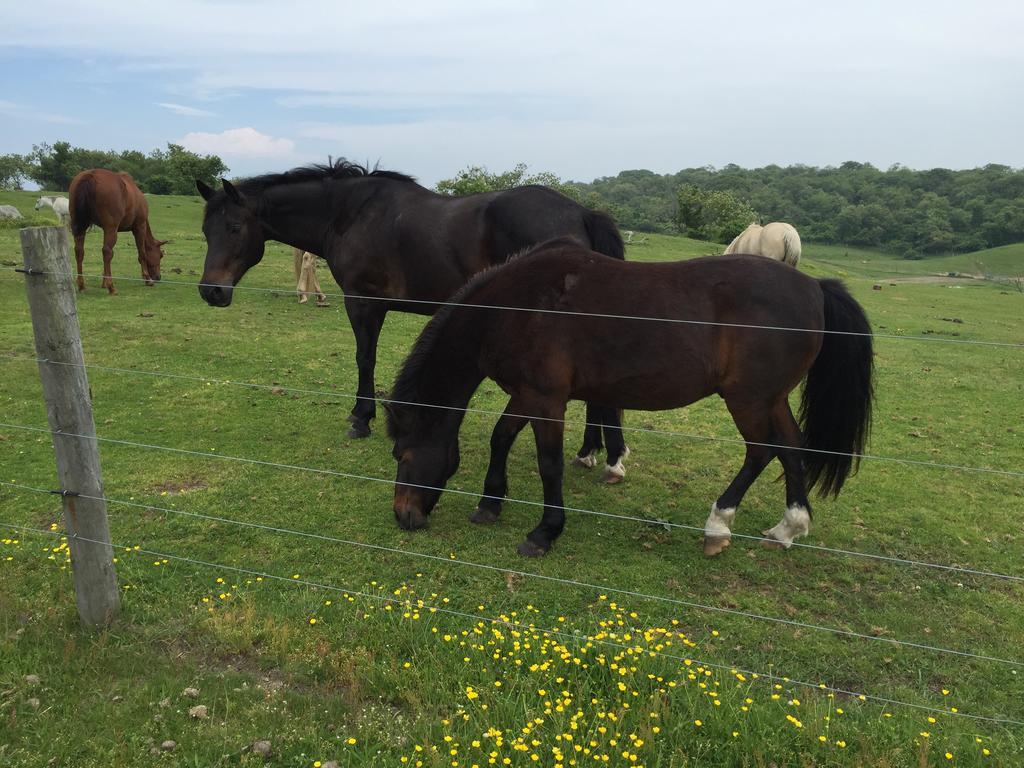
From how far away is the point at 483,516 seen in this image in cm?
480

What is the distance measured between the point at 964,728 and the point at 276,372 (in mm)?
7529

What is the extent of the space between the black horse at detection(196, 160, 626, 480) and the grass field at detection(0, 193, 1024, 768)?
48.5 inches

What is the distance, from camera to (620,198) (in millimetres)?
79438

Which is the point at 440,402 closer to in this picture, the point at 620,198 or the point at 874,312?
the point at 874,312

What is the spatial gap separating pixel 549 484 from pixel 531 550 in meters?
0.44

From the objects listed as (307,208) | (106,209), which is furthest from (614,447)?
(106,209)

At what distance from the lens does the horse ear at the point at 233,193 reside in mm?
6027

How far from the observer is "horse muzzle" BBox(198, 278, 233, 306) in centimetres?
630

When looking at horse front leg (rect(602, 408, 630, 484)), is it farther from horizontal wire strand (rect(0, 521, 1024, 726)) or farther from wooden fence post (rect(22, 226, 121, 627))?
wooden fence post (rect(22, 226, 121, 627))

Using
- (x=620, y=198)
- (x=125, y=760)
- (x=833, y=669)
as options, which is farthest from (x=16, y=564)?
(x=620, y=198)

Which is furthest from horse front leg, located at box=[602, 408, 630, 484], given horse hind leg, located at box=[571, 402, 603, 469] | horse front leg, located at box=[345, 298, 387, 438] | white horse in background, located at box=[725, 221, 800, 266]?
white horse in background, located at box=[725, 221, 800, 266]

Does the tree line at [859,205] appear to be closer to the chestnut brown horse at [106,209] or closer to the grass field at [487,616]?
the chestnut brown horse at [106,209]

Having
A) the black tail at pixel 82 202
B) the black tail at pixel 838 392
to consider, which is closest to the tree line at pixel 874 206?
the black tail at pixel 82 202

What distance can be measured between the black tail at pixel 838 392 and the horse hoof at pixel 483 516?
223 centimetres
